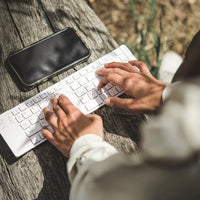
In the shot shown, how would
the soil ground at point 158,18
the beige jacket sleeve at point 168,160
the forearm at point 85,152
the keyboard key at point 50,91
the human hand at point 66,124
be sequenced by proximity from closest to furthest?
the beige jacket sleeve at point 168,160
the forearm at point 85,152
the human hand at point 66,124
the keyboard key at point 50,91
the soil ground at point 158,18

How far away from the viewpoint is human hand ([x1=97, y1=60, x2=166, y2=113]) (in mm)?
823

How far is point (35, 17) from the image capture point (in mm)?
1004

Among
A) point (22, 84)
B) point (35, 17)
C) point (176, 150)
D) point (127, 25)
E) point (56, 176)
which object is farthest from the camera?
point (127, 25)

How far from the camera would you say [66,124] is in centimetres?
80

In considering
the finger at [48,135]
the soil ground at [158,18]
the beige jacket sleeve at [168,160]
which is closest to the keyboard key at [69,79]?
the finger at [48,135]

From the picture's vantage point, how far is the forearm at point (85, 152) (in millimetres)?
655

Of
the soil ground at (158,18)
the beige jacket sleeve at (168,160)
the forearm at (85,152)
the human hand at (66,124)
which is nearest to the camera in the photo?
the beige jacket sleeve at (168,160)

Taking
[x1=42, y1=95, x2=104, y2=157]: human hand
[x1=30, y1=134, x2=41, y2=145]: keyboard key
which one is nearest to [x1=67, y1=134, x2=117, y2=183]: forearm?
[x1=42, y1=95, x2=104, y2=157]: human hand

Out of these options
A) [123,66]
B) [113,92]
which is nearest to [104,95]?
[113,92]

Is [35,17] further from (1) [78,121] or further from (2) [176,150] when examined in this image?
(2) [176,150]

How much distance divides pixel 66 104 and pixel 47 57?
220 mm

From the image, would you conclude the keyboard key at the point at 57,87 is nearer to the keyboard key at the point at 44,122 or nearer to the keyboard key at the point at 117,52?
the keyboard key at the point at 44,122

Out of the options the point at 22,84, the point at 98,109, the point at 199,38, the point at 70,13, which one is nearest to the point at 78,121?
the point at 98,109

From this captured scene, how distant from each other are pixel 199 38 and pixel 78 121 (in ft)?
2.02
